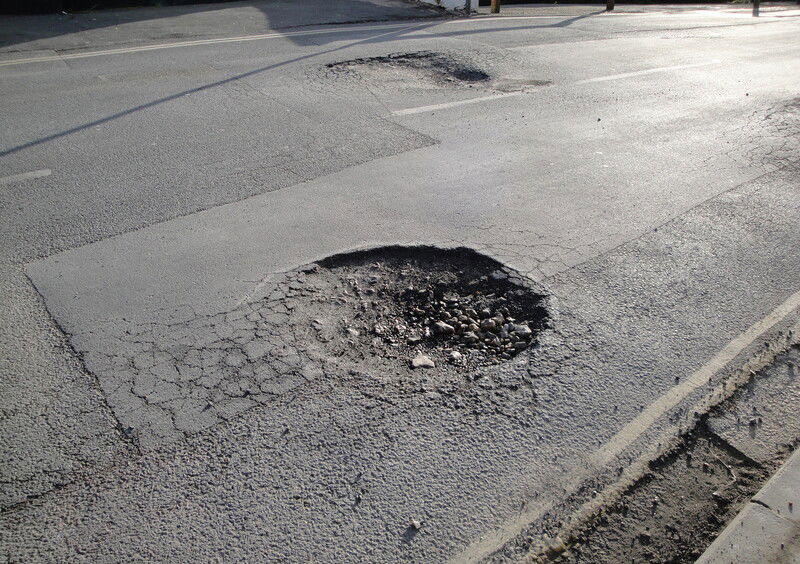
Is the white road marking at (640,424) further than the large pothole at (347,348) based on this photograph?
No

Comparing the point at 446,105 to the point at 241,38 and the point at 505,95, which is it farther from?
the point at 241,38

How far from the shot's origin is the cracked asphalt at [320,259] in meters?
2.97

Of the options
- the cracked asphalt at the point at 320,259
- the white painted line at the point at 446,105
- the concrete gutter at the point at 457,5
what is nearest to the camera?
the cracked asphalt at the point at 320,259

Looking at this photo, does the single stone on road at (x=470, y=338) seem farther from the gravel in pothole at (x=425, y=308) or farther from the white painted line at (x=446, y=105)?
the white painted line at (x=446, y=105)

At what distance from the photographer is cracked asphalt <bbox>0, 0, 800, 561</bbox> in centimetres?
297

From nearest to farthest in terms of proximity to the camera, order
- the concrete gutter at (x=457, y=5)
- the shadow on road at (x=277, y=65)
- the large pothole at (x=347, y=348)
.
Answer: the large pothole at (x=347, y=348), the shadow on road at (x=277, y=65), the concrete gutter at (x=457, y=5)

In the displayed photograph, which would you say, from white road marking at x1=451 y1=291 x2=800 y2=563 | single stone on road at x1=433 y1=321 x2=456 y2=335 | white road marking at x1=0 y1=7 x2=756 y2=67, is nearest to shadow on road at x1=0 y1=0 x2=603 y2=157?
white road marking at x1=0 y1=7 x2=756 y2=67

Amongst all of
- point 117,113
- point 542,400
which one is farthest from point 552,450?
point 117,113

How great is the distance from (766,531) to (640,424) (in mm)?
784

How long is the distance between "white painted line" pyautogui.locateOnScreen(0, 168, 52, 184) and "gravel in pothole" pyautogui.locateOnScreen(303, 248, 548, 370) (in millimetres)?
3450

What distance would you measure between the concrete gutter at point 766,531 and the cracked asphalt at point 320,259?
57cm

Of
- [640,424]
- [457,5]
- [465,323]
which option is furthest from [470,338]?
[457,5]

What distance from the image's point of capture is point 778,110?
9.08 meters

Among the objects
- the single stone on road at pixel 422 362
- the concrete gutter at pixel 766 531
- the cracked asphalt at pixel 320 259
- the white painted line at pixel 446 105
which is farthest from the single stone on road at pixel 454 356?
the white painted line at pixel 446 105
